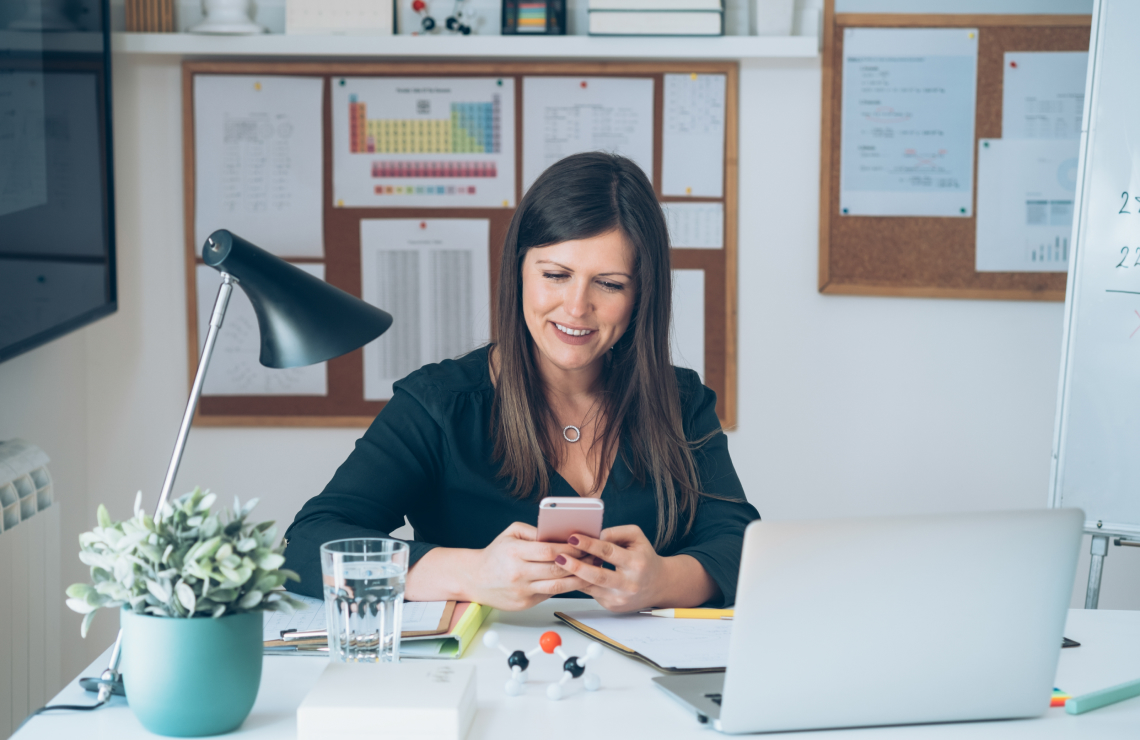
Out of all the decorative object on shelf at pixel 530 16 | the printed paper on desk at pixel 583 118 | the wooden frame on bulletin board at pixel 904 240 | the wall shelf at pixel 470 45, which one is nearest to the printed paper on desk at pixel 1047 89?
the wooden frame on bulletin board at pixel 904 240

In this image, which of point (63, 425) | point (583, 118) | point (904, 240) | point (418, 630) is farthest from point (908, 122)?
point (63, 425)

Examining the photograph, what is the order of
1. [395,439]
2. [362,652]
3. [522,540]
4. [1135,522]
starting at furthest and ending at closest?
[1135,522], [395,439], [522,540], [362,652]

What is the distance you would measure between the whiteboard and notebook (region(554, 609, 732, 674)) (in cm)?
104

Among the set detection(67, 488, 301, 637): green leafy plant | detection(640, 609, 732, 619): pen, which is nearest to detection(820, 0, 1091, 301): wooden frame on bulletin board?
detection(640, 609, 732, 619): pen

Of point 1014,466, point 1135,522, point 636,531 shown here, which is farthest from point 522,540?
point 1014,466

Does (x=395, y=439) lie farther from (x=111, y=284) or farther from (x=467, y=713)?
(x=111, y=284)

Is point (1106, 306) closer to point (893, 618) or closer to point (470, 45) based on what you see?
point (893, 618)

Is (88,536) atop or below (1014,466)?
atop

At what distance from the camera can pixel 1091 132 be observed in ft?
6.34

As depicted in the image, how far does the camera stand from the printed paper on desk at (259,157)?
2.52m

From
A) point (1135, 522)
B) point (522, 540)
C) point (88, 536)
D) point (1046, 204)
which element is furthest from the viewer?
point (1046, 204)

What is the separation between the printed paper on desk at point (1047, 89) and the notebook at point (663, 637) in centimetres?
184

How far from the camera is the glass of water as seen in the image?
101cm

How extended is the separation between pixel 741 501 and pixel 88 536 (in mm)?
931
